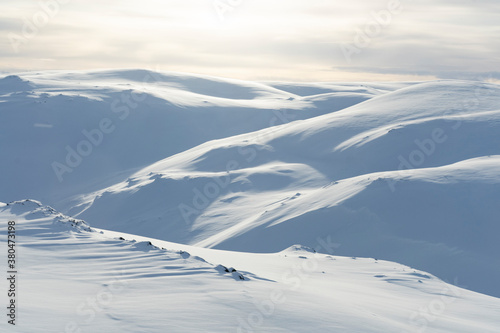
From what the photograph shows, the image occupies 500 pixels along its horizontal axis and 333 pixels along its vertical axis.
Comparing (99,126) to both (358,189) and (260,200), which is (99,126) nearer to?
(260,200)

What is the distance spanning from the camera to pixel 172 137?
55.7 meters

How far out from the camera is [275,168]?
1387 inches

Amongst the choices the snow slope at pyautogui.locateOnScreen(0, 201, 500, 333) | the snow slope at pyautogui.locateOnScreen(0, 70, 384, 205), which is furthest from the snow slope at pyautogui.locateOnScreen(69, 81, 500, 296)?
the snow slope at pyautogui.locateOnScreen(0, 201, 500, 333)

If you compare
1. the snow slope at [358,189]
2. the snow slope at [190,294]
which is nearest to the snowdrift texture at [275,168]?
the snow slope at [358,189]

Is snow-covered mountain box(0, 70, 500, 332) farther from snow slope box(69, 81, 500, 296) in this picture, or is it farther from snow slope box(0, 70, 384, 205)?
snow slope box(0, 70, 384, 205)

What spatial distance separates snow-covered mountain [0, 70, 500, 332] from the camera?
334 inches

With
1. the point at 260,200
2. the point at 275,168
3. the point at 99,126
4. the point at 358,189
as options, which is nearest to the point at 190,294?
the point at 358,189

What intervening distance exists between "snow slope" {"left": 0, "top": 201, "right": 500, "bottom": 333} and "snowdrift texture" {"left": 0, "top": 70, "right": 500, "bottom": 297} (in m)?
8.31

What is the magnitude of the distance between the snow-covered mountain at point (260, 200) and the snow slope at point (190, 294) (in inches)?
1.9

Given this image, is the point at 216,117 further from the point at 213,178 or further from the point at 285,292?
the point at 285,292

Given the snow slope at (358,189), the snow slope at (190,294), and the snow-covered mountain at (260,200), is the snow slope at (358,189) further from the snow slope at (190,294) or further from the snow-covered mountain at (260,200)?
the snow slope at (190,294)

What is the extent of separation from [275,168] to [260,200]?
5734mm

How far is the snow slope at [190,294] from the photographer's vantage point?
22.4 ft

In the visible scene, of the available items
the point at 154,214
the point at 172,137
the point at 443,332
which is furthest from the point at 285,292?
the point at 172,137
